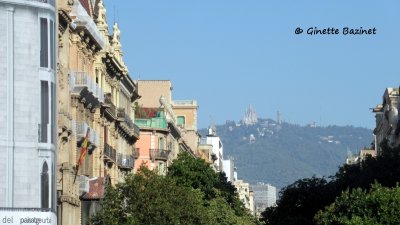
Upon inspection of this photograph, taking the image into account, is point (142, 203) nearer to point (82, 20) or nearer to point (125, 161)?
point (82, 20)

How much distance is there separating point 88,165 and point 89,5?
423 inches

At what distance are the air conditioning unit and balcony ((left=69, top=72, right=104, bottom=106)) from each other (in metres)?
4.83

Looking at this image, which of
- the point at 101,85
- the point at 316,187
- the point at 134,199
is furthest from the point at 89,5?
the point at 316,187

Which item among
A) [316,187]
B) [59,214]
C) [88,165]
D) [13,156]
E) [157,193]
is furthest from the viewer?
[316,187]

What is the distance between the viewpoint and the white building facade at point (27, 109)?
6328 centimetres

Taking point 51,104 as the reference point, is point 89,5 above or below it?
above

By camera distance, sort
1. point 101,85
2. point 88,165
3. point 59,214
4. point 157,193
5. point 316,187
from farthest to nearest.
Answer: point 316,187 < point 101,85 < point 88,165 < point 157,193 < point 59,214

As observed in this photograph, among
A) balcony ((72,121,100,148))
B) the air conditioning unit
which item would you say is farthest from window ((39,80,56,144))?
the air conditioning unit

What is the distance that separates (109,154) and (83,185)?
1701cm

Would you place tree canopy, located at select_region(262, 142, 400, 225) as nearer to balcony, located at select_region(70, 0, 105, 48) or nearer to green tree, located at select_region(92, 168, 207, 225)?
balcony, located at select_region(70, 0, 105, 48)

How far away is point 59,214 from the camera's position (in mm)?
90188

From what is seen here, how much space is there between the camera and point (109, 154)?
4552 inches

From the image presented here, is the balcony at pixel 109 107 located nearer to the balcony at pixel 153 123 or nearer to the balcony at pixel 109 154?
the balcony at pixel 109 154

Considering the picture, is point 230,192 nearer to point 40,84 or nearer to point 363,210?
point 363,210
